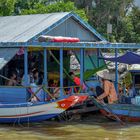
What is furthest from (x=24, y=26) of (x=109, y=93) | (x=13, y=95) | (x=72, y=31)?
(x=109, y=93)

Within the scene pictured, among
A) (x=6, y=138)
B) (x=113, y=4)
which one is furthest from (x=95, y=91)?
(x=113, y=4)

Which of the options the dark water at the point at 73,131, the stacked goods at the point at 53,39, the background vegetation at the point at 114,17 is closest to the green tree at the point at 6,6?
the stacked goods at the point at 53,39

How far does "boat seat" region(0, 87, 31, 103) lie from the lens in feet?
58.6

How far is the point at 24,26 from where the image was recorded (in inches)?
768

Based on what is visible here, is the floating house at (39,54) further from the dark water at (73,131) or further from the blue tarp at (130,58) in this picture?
the blue tarp at (130,58)

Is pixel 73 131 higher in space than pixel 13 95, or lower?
lower

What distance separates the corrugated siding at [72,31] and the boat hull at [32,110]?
3105 millimetres

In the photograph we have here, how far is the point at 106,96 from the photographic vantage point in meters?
19.7

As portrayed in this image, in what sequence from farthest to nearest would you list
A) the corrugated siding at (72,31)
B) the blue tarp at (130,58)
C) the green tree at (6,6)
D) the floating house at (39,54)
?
the green tree at (6,6)
the corrugated siding at (72,31)
the blue tarp at (130,58)
the floating house at (39,54)

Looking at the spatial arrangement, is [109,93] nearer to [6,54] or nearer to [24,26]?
[24,26]

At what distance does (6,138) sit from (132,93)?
5.91 meters

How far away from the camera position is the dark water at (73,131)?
15.9m

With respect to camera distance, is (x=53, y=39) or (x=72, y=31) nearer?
(x=53, y=39)

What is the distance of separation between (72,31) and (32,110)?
4444 millimetres
